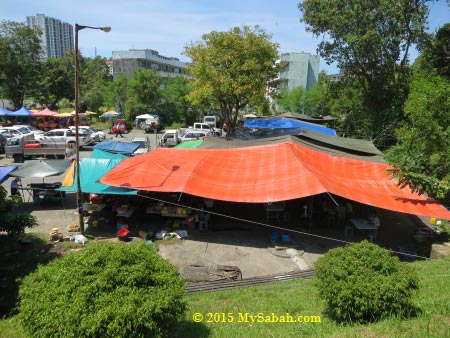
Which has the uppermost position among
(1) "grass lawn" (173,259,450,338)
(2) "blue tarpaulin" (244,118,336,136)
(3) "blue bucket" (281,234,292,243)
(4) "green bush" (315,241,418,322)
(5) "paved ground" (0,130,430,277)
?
(2) "blue tarpaulin" (244,118,336,136)

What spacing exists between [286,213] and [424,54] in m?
21.9

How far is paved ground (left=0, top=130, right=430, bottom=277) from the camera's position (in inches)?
432

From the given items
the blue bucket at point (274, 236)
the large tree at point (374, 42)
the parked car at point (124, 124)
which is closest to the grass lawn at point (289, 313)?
the blue bucket at point (274, 236)

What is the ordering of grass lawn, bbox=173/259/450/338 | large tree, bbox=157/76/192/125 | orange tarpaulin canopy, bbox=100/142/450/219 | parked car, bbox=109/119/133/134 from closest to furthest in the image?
1. grass lawn, bbox=173/259/450/338
2. orange tarpaulin canopy, bbox=100/142/450/219
3. parked car, bbox=109/119/133/134
4. large tree, bbox=157/76/192/125

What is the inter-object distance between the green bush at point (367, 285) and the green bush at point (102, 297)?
2.52 metres

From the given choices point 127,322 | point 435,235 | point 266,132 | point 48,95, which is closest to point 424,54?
point 266,132

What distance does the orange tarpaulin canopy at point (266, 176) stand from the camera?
11.4 m

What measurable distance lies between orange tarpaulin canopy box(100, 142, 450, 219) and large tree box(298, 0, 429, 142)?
16.0m

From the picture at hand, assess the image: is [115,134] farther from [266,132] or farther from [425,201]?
[425,201]

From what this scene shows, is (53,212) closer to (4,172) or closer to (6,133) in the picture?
(4,172)

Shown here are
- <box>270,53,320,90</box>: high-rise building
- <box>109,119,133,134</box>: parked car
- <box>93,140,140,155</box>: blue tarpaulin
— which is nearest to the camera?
<box>93,140,140,155</box>: blue tarpaulin

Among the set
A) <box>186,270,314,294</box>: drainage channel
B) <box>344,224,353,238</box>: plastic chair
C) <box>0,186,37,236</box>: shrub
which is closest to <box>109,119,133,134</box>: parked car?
<box>0,186,37,236</box>: shrub

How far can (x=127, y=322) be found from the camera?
4340 mm

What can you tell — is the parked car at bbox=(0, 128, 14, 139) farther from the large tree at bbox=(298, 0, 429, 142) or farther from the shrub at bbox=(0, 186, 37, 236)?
the large tree at bbox=(298, 0, 429, 142)
